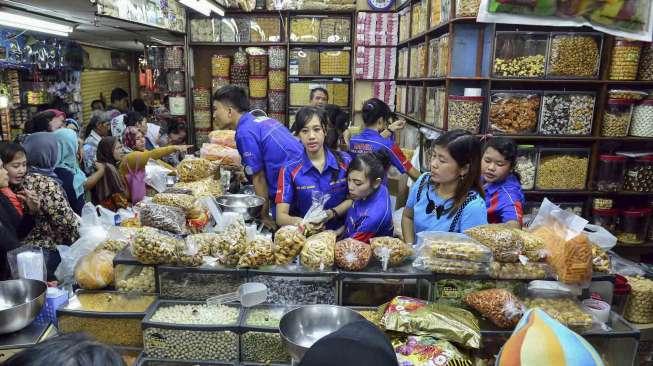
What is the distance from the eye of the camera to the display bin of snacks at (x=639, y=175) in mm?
4035

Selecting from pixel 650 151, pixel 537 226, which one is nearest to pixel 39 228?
pixel 537 226

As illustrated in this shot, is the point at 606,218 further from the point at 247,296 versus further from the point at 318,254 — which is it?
the point at 247,296

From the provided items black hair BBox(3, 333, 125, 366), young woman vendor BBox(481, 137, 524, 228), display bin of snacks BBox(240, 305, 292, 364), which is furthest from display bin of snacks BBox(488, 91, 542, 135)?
black hair BBox(3, 333, 125, 366)

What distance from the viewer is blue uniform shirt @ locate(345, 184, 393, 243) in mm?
2436

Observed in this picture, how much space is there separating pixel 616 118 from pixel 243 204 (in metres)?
3.22

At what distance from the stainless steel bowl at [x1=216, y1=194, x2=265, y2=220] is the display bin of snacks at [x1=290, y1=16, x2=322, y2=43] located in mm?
3663

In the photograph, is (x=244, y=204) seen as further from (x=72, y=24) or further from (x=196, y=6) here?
(x=72, y=24)

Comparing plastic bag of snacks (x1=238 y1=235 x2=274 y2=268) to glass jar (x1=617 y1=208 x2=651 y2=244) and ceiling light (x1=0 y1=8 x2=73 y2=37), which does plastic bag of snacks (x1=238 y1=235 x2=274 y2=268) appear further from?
ceiling light (x1=0 y1=8 x2=73 y2=37)

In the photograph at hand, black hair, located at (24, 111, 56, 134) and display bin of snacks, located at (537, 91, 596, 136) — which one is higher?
display bin of snacks, located at (537, 91, 596, 136)

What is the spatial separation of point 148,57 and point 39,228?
3.83 metres

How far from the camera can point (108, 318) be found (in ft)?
5.78

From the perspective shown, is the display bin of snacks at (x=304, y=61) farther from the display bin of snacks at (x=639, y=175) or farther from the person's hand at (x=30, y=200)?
the person's hand at (x=30, y=200)

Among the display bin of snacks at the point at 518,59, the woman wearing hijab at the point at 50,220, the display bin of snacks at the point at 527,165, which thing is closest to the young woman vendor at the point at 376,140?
the display bin of snacks at the point at 527,165

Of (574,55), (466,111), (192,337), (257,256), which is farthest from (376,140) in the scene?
(192,337)
